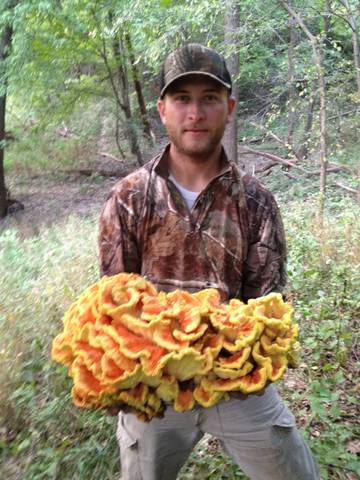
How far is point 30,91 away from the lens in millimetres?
15141

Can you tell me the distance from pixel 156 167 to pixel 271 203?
62cm

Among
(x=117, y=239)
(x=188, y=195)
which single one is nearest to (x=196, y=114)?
(x=188, y=195)

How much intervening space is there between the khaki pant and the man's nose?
1.34 m

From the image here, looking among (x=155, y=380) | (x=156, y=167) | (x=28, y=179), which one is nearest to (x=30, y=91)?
(x=28, y=179)

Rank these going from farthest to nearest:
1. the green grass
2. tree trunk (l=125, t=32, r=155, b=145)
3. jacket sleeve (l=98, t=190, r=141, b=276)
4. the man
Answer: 1. tree trunk (l=125, t=32, r=155, b=145)
2. the green grass
3. jacket sleeve (l=98, t=190, r=141, b=276)
4. the man

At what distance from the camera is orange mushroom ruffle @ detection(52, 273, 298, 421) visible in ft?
5.44

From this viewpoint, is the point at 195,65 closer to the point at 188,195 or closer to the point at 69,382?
the point at 188,195

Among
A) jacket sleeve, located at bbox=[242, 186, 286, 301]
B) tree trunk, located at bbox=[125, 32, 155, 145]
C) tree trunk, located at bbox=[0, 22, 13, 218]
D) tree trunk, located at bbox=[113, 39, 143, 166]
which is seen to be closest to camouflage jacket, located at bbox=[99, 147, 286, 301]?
jacket sleeve, located at bbox=[242, 186, 286, 301]

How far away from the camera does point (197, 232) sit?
2.33 meters

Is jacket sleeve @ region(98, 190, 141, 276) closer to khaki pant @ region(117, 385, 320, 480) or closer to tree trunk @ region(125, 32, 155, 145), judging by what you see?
khaki pant @ region(117, 385, 320, 480)

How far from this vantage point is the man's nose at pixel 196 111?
224cm

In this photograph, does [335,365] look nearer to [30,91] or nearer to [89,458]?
[89,458]

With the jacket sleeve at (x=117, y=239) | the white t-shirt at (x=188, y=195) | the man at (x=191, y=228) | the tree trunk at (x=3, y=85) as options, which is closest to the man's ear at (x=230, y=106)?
the man at (x=191, y=228)

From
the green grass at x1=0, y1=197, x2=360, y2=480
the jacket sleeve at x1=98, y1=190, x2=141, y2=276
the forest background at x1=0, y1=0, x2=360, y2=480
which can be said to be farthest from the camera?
the forest background at x1=0, y1=0, x2=360, y2=480
